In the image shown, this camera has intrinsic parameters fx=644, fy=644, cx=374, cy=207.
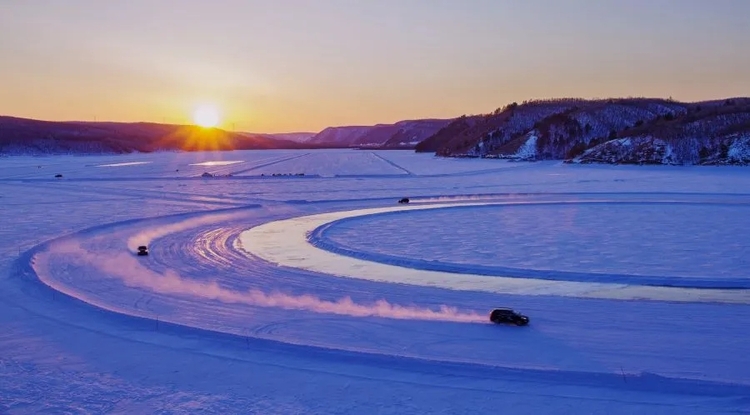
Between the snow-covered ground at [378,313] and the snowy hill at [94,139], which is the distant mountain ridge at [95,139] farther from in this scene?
the snow-covered ground at [378,313]

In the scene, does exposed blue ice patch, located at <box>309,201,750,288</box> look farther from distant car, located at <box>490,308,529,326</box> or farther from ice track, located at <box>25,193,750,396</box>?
distant car, located at <box>490,308,529,326</box>

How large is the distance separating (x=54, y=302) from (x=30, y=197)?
18531 millimetres

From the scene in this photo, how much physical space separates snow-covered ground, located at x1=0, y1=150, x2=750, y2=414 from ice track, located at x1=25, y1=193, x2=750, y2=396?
35 mm

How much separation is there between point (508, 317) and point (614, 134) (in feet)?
162

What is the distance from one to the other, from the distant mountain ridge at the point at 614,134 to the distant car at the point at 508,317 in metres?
38.1

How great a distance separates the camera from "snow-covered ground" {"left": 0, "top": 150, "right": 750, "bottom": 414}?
5.55 meters

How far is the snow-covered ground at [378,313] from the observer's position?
18.2 feet

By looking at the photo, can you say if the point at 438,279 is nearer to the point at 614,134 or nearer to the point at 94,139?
the point at 614,134

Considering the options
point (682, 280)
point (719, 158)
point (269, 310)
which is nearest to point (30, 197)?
point (269, 310)

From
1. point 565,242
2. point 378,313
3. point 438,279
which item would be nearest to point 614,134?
point 565,242

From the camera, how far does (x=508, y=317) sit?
7.46m

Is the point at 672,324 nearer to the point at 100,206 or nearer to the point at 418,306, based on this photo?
the point at 418,306

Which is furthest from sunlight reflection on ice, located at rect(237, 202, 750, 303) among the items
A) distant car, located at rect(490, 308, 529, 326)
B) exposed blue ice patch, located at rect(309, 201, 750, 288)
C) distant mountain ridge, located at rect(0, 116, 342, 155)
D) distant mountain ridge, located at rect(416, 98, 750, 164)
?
distant mountain ridge, located at rect(0, 116, 342, 155)

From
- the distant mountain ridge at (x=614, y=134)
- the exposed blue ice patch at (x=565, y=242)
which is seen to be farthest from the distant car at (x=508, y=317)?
the distant mountain ridge at (x=614, y=134)
